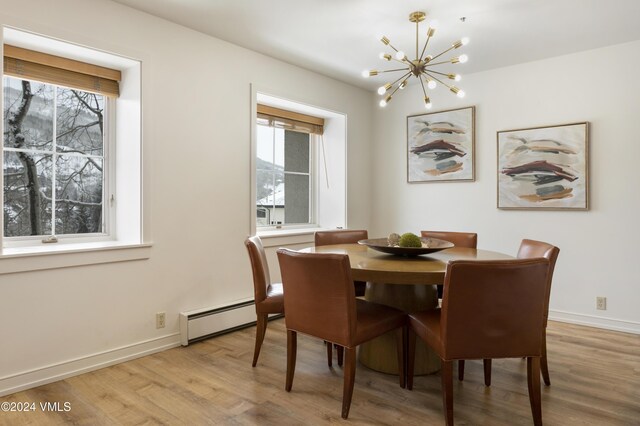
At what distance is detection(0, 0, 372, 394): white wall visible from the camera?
7.89ft

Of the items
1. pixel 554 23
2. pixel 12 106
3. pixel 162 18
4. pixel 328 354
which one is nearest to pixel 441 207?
pixel 554 23

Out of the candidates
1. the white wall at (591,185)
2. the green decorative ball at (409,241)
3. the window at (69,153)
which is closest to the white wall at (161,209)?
the window at (69,153)

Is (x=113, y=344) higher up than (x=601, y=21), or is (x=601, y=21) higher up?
(x=601, y=21)

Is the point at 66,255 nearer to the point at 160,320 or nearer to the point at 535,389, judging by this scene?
the point at 160,320

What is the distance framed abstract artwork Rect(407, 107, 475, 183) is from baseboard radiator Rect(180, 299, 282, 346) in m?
2.44

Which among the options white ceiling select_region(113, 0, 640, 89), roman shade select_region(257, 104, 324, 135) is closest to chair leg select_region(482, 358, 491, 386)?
white ceiling select_region(113, 0, 640, 89)

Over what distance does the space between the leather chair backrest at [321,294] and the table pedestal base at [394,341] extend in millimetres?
591

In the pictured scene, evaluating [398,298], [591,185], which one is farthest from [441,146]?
[398,298]

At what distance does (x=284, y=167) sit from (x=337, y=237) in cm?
133

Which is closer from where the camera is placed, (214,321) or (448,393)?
(448,393)

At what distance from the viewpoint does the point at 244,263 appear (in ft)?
11.8

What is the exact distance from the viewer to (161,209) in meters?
3.01

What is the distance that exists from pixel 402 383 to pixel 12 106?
9.80 ft

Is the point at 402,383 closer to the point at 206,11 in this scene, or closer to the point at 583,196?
the point at 583,196
